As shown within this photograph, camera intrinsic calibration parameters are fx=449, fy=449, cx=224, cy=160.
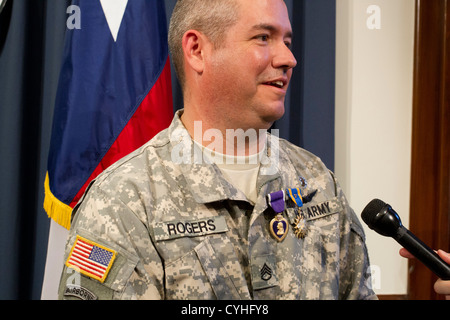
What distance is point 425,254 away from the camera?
2.92 ft

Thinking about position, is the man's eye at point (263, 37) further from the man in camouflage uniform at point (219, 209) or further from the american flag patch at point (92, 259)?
the american flag patch at point (92, 259)

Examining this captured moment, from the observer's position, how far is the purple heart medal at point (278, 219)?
3.59 feet

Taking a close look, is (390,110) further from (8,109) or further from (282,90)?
(8,109)

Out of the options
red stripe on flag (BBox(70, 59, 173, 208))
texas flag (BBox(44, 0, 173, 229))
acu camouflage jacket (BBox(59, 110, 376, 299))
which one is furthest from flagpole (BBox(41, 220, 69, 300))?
acu camouflage jacket (BBox(59, 110, 376, 299))

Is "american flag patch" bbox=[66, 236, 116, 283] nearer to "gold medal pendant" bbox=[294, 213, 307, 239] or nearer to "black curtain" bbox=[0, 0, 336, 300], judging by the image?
"gold medal pendant" bbox=[294, 213, 307, 239]

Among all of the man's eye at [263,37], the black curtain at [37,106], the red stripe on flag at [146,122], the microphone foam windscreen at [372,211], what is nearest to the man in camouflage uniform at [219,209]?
the man's eye at [263,37]

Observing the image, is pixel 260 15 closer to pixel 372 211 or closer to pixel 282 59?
pixel 282 59

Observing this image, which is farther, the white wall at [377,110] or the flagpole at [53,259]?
the white wall at [377,110]

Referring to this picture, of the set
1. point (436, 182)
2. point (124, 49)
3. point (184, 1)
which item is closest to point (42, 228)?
point (124, 49)

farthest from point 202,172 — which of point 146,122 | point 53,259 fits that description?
point 53,259

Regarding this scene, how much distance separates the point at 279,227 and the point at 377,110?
1.01 metres

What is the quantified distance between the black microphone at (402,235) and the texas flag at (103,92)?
0.94m

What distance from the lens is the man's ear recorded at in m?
1.17

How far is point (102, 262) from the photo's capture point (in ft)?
3.02
